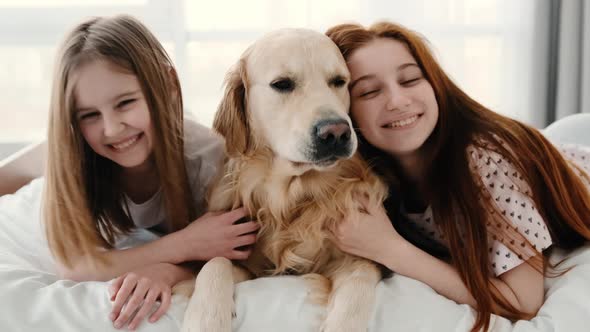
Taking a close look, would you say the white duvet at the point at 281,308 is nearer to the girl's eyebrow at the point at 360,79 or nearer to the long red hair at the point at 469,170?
the long red hair at the point at 469,170

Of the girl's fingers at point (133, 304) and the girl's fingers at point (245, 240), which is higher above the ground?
the girl's fingers at point (133, 304)

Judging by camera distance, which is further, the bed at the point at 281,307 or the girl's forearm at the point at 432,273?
the girl's forearm at the point at 432,273

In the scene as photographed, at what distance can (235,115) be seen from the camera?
146 centimetres

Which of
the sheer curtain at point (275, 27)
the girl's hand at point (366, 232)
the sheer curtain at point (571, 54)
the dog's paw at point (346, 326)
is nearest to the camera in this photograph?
the dog's paw at point (346, 326)

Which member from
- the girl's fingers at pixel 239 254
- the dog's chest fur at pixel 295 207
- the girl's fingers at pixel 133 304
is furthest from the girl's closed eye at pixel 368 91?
the girl's fingers at pixel 133 304

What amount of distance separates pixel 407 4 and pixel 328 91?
2.17 m

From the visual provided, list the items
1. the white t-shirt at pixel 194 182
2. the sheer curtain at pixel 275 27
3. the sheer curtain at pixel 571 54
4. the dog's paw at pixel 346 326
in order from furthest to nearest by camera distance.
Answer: the sheer curtain at pixel 275 27 → the sheer curtain at pixel 571 54 → the white t-shirt at pixel 194 182 → the dog's paw at pixel 346 326

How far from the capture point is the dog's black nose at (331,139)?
4.14 feet

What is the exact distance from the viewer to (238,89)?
148 cm

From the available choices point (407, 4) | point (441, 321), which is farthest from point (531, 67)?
point (441, 321)

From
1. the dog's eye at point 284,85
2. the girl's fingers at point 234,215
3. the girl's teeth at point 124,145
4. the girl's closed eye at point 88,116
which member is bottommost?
the girl's fingers at point 234,215

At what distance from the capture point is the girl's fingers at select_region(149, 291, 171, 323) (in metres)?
1.18

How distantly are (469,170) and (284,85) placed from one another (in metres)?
0.49

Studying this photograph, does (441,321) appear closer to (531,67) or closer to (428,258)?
(428,258)
